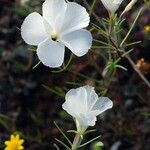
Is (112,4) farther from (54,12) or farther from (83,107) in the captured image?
(83,107)

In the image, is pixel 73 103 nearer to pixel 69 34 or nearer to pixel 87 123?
pixel 87 123

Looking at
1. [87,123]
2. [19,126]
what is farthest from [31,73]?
[87,123]

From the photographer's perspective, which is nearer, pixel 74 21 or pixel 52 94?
pixel 74 21

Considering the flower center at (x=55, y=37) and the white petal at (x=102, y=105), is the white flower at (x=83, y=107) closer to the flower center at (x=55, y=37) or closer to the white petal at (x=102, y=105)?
the white petal at (x=102, y=105)

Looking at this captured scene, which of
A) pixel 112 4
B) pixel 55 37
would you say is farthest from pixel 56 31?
pixel 112 4

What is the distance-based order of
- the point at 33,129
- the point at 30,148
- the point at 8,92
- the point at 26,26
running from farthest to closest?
the point at 8,92 → the point at 33,129 → the point at 30,148 → the point at 26,26

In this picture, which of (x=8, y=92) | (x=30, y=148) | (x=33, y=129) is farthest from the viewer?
(x=8, y=92)
